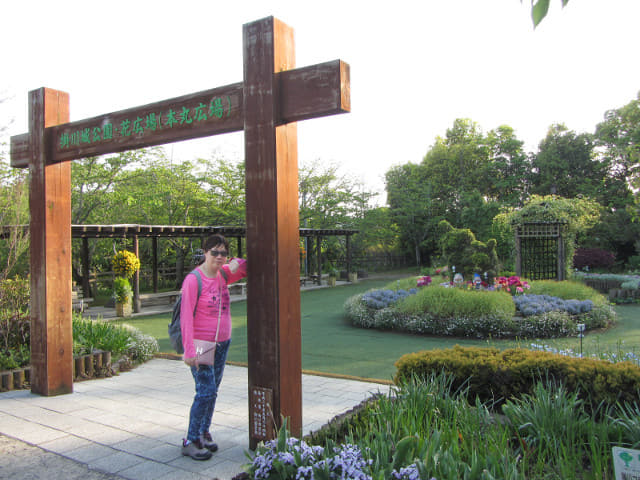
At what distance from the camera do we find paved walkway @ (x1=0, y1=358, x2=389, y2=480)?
3281 millimetres

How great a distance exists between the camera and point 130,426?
164 inches

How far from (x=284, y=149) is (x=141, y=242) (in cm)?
2212

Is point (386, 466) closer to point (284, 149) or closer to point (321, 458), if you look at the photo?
point (321, 458)

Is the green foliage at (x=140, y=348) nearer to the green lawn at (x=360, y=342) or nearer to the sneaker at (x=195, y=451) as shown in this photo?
the green lawn at (x=360, y=342)

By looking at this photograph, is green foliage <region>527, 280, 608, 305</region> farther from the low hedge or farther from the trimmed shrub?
the trimmed shrub

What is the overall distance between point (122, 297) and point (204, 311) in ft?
36.9

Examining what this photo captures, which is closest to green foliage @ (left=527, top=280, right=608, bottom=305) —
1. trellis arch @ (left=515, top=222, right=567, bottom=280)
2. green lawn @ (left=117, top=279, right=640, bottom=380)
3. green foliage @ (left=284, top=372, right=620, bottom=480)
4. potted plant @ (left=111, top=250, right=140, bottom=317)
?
green lawn @ (left=117, top=279, right=640, bottom=380)

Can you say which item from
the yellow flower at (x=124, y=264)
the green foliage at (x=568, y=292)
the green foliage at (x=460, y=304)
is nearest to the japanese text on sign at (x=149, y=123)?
the green foliage at (x=460, y=304)

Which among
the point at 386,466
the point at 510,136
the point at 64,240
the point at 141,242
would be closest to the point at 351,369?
the point at 64,240

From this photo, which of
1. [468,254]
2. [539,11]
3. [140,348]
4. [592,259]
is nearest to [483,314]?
[468,254]

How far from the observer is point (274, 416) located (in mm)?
3332

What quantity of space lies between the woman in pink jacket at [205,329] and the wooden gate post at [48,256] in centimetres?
251

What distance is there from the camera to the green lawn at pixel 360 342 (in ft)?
22.9

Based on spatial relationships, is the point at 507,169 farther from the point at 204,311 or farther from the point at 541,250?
the point at 204,311
